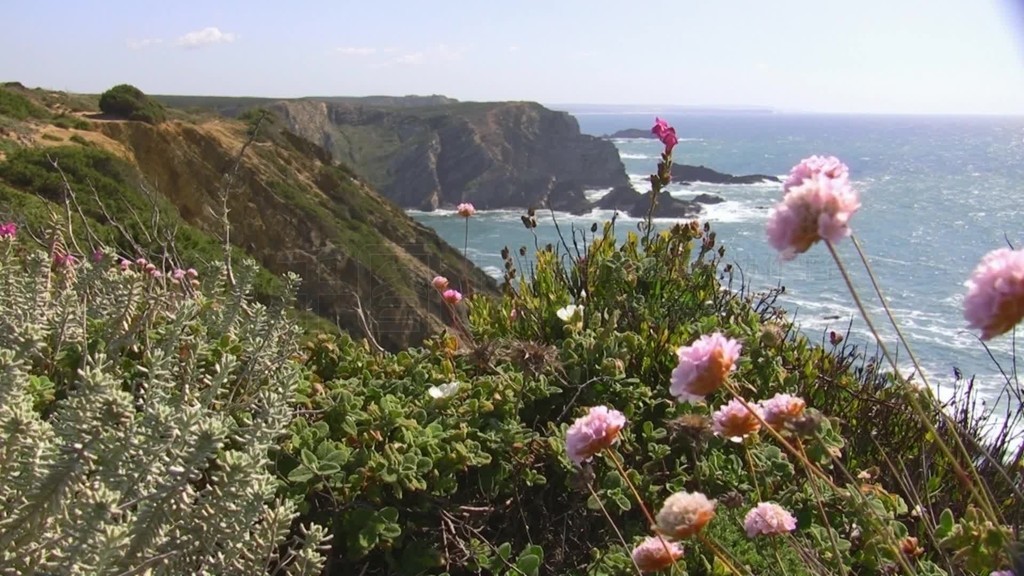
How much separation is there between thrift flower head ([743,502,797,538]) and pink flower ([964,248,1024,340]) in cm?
73

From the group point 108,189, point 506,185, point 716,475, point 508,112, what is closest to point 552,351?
point 716,475

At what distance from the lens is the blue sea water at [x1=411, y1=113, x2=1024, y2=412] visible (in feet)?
57.5

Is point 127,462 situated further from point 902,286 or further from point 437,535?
point 902,286

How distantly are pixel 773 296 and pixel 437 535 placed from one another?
86.3 inches

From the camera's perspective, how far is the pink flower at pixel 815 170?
121 cm

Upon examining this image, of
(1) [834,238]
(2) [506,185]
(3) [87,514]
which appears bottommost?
(2) [506,185]

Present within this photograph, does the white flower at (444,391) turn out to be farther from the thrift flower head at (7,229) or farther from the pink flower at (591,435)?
the thrift flower head at (7,229)

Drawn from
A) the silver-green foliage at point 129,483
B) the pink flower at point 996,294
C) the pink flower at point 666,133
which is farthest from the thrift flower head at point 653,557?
the pink flower at point 666,133

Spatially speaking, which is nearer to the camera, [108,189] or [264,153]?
[108,189]

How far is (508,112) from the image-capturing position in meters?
76.0

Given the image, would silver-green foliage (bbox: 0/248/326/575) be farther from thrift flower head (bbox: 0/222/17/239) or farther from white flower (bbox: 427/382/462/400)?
thrift flower head (bbox: 0/222/17/239)

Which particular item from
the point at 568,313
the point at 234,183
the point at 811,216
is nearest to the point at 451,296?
the point at 568,313

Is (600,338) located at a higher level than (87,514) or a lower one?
lower

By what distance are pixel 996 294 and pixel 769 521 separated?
783mm
